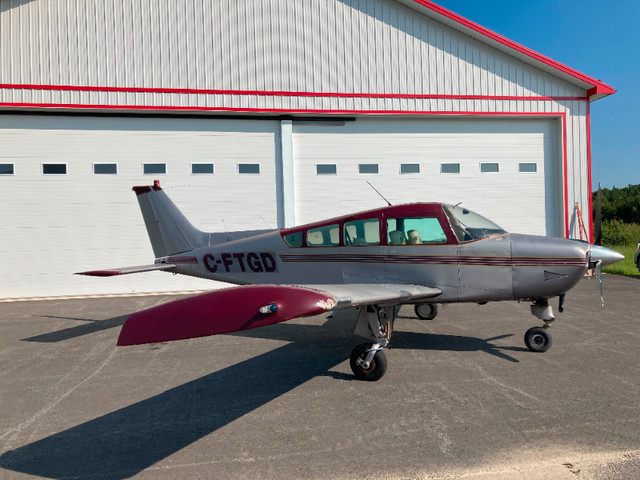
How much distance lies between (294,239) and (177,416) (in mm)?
3150

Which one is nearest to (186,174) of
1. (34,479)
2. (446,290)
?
(446,290)

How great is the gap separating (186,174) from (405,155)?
22.9 feet

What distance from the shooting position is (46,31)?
11344mm

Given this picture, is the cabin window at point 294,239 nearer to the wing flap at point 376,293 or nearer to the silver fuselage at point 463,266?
the silver fuselage at point 463,266

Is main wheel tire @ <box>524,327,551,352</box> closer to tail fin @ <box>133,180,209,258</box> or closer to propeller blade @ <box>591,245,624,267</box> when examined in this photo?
propeller blade @ <box>591,245,624,267</box>

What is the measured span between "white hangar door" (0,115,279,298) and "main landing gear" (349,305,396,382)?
25.0ft

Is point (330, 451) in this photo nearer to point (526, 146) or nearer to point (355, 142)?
point (355, 142)

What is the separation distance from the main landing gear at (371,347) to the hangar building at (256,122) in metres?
7.45

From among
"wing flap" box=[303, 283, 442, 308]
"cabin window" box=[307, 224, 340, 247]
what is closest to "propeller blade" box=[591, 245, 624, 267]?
"wing flap" box=[303, 283, 442, 308]

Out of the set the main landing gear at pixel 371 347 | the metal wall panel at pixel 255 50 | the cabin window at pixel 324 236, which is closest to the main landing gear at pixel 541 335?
the main landing gear at pixel 371 347

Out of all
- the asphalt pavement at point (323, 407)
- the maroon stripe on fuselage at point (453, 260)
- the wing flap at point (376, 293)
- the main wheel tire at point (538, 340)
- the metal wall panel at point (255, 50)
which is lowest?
the asphalt pavement at point (323, 407)

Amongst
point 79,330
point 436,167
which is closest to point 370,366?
point 79,330

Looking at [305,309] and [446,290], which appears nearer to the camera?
[305,309]

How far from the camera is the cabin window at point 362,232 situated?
5.70 m
